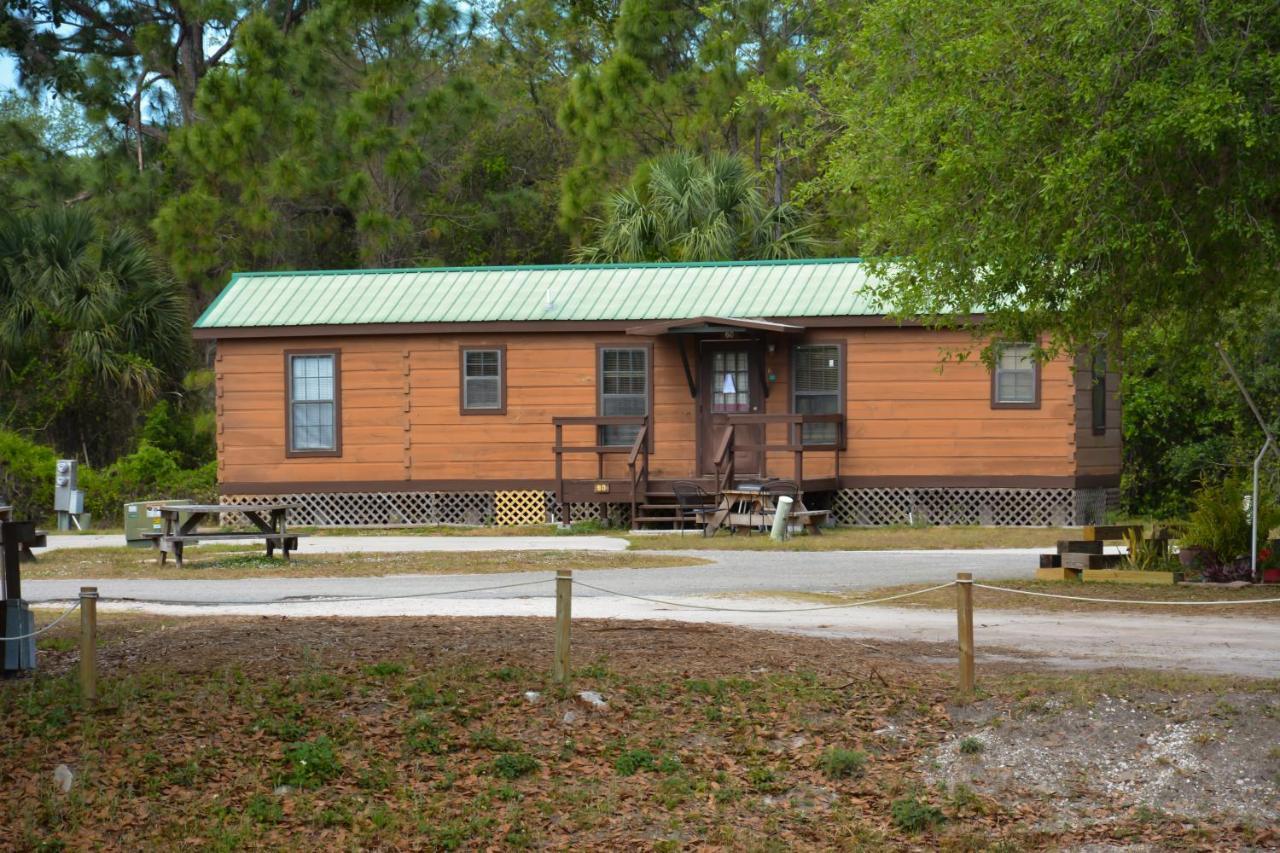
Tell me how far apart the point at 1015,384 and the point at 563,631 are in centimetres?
1542

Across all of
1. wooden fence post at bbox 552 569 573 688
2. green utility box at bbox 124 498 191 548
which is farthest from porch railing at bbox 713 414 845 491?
wooden fence post at bbox 552 569 573 688

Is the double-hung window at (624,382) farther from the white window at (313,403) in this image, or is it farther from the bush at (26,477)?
the bush at (26,477)

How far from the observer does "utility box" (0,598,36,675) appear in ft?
34.1

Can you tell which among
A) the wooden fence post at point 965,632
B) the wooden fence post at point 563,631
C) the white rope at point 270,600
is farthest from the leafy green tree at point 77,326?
the wooden fence post at point 965,632

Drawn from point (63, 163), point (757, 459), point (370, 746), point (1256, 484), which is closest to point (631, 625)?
point (370, 746)

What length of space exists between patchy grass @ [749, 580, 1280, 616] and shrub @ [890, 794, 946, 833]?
5.93 m

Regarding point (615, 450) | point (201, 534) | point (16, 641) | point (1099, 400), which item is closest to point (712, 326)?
point (615, 450)

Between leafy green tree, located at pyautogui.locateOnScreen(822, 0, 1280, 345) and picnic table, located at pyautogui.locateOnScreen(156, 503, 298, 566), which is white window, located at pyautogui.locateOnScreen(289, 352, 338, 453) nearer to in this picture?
picnic table, located at pyautogui.locateOnScreen(156, 503, 298, 566)

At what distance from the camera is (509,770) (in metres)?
8.66

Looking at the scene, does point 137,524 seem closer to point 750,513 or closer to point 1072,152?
point 750,513

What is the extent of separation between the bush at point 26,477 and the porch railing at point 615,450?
359 inches

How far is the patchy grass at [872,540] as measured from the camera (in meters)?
20.6

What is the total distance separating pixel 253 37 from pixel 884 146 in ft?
71.3

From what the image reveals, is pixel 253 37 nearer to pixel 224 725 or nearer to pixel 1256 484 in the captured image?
pixel 1256 484
